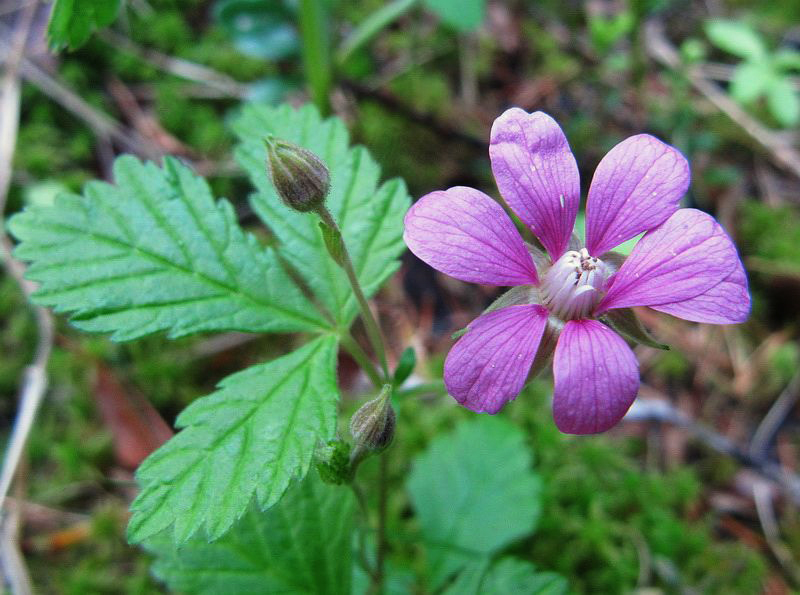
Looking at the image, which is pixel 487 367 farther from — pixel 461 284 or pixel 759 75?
pixel 759 75

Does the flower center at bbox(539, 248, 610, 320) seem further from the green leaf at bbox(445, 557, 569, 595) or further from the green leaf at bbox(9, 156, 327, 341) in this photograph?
the green leaf at bbox(445, 557, 569, 595)

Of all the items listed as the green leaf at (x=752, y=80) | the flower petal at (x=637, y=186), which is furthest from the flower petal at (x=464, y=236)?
→ the green leaf at (x=752, y=80)

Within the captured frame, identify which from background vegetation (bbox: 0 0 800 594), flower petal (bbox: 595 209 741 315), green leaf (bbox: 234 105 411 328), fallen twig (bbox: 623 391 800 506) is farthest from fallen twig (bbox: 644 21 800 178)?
flower petal (bbox: 595 209 741 315)

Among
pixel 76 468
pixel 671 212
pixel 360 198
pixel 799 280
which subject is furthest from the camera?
pixel 799 280

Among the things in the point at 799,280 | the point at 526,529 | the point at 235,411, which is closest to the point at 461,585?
the point at 526,529

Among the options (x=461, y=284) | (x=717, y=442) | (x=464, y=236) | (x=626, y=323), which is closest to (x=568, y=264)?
(x=626, y=323)

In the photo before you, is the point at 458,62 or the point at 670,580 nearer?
the point at 670,580

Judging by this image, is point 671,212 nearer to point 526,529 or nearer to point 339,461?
point 339,461
